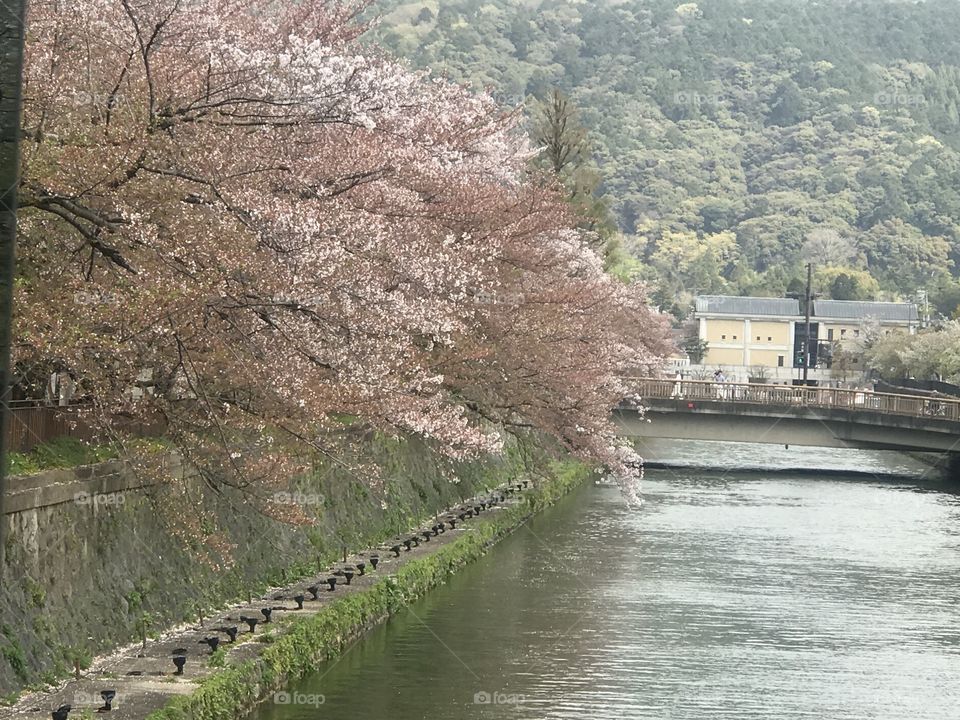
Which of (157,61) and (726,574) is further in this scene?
(726,574)

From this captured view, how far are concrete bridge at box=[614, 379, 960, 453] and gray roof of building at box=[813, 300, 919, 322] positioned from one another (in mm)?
87391

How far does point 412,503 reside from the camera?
3603 cm

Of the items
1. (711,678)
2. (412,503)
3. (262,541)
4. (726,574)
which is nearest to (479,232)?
(412,503)

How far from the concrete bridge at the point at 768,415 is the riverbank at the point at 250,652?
29885 millimetres

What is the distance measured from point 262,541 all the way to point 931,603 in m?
14.3

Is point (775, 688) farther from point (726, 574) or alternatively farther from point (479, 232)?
point (479, 232)

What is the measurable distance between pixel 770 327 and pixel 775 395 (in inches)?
3579

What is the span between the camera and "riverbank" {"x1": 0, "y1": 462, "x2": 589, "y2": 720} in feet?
50.2

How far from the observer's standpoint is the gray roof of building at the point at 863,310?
144 metres
